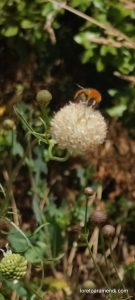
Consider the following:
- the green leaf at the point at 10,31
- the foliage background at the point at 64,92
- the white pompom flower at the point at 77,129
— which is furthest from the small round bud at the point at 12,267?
the green leaf at the point at 10,31

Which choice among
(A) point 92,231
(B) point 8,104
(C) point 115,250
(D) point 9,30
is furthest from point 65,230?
(D) point 9,30

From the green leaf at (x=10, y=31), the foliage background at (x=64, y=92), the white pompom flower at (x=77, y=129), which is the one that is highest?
the white pompom flower at (x=77, y=129)

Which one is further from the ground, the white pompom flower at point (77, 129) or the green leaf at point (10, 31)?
the white pompom flower at point (77, 129)

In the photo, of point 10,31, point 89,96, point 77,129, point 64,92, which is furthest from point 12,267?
point 64,92

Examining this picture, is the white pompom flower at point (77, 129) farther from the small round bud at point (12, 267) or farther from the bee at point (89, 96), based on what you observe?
the small round bud at point (12, 267)

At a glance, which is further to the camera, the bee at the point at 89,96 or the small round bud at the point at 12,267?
the bee at the point at 89,96

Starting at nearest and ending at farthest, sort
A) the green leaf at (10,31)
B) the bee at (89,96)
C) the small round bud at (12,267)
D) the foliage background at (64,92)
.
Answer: the small round bud at (12,267), the bee at (89,96), the foliage background at (64,92), the green leaf at (10,31)
